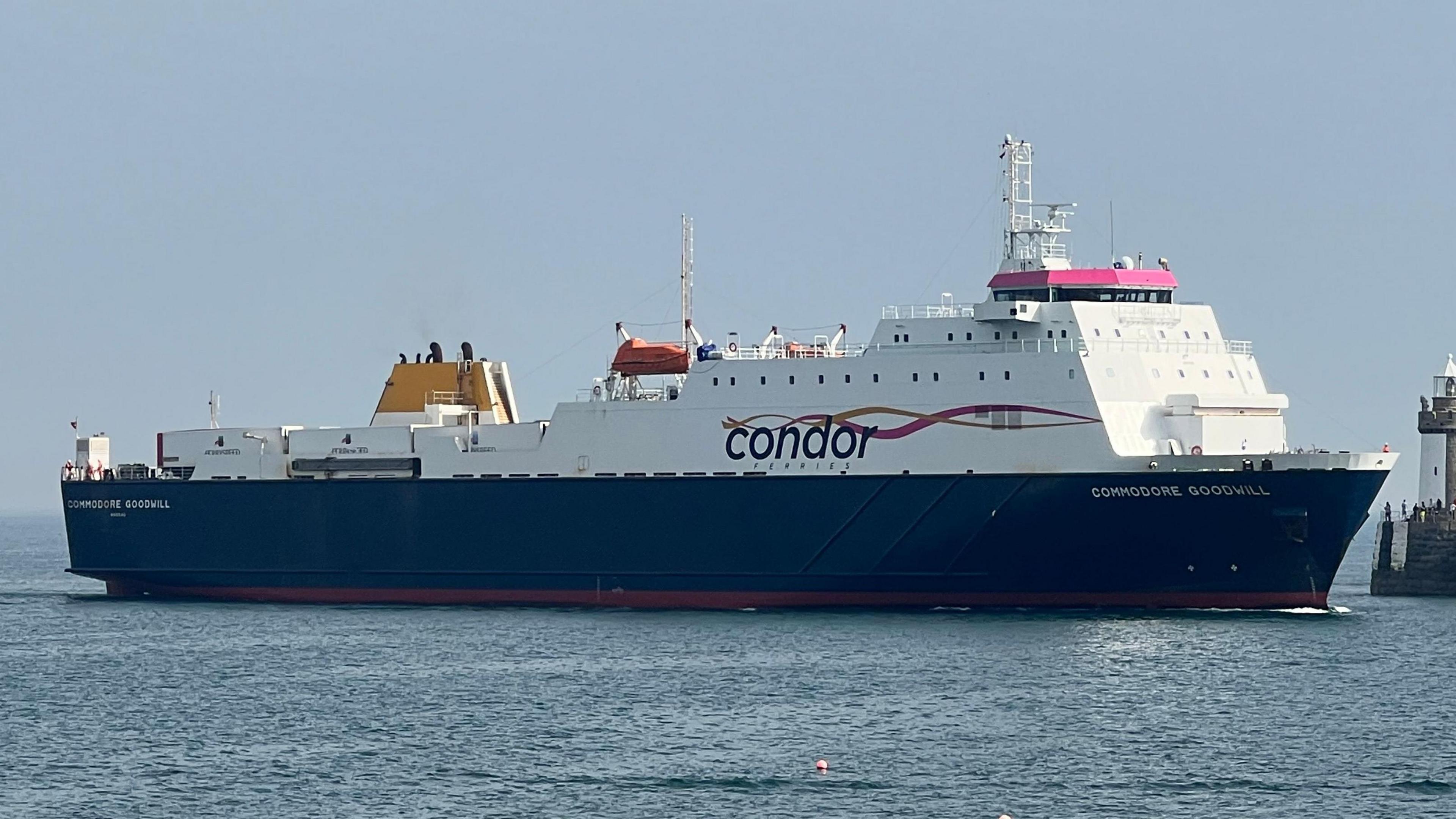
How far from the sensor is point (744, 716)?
27234mm

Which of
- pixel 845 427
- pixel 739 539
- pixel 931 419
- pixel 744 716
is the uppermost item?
pixel 931 419

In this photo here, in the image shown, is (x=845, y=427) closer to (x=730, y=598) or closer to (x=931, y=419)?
(x=931, y=419)

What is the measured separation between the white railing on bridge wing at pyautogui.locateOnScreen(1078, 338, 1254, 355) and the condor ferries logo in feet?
5.04

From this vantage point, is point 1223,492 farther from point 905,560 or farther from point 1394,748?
point 1394,748

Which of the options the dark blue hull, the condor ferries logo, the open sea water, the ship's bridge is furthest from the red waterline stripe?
the ship's bridge

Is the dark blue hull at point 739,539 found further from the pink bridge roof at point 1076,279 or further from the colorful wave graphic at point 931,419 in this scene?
the pink bridge roof at point 1076,279

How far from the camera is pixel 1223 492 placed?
113 feet

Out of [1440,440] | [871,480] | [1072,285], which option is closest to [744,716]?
[871,480]

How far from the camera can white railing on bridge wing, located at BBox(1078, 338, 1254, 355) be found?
120ft

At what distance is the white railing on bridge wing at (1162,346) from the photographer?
36500 millimetres

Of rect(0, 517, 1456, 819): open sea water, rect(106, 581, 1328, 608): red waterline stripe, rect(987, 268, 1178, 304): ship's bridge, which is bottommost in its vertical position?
rect(0, 517, 1456, 819): open sea water

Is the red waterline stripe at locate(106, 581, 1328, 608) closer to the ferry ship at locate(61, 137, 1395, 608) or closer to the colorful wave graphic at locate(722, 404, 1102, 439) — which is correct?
the ferry ship at locate(61, 137, 1395, 608)

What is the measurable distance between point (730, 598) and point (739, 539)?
1183mm

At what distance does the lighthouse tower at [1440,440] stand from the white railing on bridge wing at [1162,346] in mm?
7735
